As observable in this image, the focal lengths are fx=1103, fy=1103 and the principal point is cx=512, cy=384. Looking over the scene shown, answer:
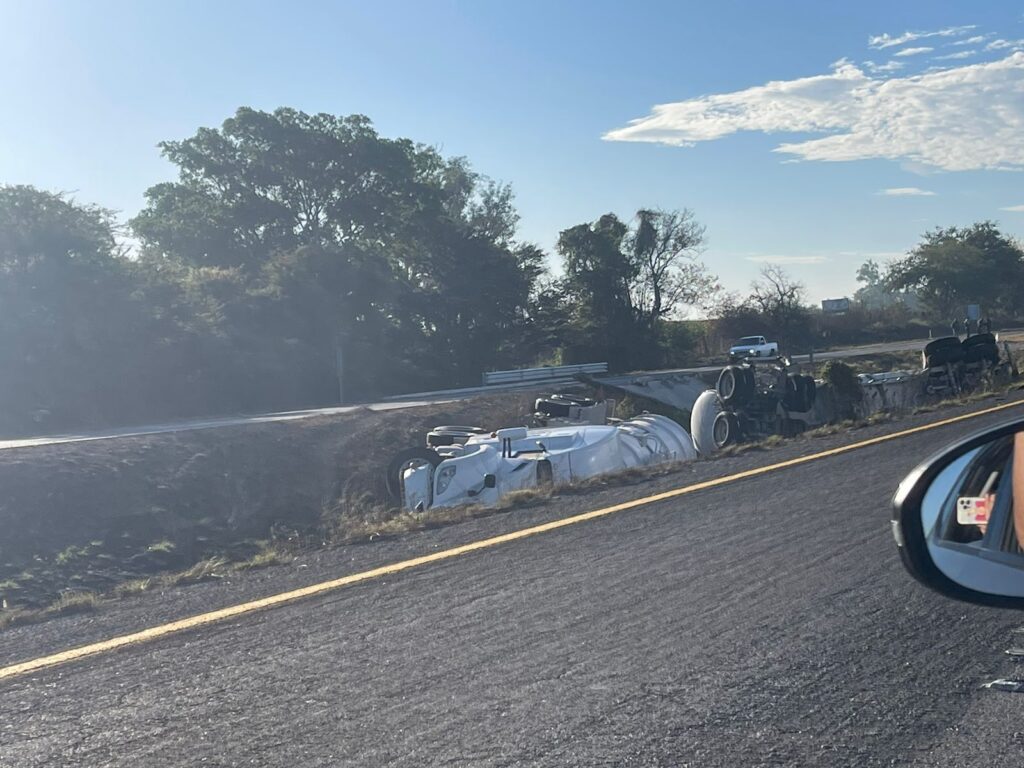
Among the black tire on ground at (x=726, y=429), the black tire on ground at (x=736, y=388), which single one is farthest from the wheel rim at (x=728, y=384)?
the black tire on ground at (x=726, y=429)

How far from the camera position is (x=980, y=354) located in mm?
24656

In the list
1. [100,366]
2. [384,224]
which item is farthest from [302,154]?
[100,366]

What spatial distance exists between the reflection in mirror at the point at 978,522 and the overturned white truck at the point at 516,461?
10182 millimetres

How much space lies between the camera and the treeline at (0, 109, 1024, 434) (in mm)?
34750

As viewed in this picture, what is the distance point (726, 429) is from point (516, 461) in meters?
6.82

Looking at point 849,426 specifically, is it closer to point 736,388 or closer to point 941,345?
point 736,388

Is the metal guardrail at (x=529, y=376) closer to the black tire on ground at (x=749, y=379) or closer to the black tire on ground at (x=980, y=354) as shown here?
the black tire on ground at (x=980, y=354)

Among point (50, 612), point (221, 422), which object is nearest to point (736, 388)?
point (221, 422)

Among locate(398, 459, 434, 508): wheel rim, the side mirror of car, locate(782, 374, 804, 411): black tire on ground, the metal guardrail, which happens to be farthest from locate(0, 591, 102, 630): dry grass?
the metal guardrail

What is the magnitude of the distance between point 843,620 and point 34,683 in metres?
4.16

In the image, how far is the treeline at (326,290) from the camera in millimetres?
34750

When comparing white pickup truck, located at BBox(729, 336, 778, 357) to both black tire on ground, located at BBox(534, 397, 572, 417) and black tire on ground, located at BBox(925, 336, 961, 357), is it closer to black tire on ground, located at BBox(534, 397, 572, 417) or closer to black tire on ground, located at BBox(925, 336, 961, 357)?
black tire on ground, located at BBox(925, 336, 961, 357)

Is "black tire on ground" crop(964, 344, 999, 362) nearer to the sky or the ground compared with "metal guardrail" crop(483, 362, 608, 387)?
nearer to the sky

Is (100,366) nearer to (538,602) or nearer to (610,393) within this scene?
(610,393)
